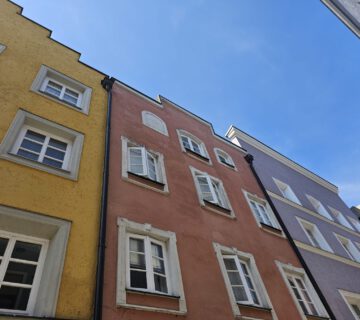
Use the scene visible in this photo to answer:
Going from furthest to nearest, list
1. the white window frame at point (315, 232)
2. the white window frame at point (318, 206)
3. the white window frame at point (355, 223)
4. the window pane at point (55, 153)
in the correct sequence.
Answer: the white window frame at point (355, 223) < the white window frame at point (318, 206) < the white window frame at point (315, 232) < the window pane at point (55, 153)

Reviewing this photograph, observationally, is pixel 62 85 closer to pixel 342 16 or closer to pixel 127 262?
pixel 127 262

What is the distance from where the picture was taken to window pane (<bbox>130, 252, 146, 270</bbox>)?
6.61 meters

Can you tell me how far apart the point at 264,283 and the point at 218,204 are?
3047mm

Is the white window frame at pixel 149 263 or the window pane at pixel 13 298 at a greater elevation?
the white window frame at pixel 149 263

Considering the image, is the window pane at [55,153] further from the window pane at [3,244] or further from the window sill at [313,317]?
the window sill at [313,317]

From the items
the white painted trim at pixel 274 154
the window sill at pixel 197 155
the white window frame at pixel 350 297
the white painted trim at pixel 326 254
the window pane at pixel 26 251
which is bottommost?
the window pane at pixel 26 251

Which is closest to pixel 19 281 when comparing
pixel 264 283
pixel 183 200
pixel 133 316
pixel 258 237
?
pixel 133 316

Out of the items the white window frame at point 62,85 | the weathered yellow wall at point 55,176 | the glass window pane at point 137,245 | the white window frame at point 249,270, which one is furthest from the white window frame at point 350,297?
the white window frame at point 62,85

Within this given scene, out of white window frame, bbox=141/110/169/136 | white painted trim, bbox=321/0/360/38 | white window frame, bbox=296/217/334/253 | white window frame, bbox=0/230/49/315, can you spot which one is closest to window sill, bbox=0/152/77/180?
white window frame, bbox=0/230/49/315

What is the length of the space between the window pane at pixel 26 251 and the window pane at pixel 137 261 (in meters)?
2.01

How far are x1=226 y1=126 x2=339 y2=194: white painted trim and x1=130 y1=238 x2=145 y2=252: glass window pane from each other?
1375cm

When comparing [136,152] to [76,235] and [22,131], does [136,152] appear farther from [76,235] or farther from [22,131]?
[76,235]

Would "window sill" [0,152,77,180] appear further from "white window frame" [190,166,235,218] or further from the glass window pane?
"white window frame" [190,166,235,218]

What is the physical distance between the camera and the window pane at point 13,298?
4.78m
